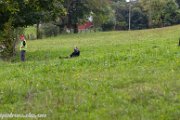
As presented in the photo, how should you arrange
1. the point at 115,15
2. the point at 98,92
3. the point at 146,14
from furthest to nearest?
the point at 115,15, the point at 146,14, the point at 98,92

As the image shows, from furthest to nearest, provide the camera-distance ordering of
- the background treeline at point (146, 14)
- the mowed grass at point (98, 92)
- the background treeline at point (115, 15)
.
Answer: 1. the background treeline at point (146, 14)
2. the background treeline at point (115, 15)
3. the mowed grass at point (98, 92)

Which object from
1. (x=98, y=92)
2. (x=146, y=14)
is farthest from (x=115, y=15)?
(x=98, y=92)

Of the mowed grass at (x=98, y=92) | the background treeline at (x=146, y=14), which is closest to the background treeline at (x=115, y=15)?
the background treeline at (x=146, y=14)

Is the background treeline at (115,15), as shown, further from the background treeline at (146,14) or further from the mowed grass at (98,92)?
the mowed grass at (98,92)

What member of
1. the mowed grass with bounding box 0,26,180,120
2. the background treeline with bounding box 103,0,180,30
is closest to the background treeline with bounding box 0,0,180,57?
the background treeline with bounding box 103,0,180,30

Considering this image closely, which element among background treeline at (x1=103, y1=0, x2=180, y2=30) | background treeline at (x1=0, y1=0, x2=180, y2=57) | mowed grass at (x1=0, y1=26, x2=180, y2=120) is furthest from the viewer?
background treeline at (x1=103, y1=0, x2=180, y2=30)

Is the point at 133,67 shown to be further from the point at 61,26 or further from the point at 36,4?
the point at 61,26

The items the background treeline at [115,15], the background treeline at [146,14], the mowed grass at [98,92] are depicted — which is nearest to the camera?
the mowed grass at [98,92]

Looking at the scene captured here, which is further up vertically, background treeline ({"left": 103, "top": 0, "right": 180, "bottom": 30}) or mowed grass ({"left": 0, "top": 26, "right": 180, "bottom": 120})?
background treeline ({"left": 103, "top": 0, "right": 180, "bottom": 30})

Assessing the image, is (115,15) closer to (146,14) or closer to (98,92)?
(146,14)

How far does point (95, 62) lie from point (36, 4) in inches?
232

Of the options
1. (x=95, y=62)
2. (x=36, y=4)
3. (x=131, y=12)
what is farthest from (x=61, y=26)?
(x=36, y=4)

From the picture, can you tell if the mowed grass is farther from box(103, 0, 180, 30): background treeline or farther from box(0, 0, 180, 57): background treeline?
box(103, 0, 180, 30): background treeline

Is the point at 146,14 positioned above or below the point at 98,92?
above
